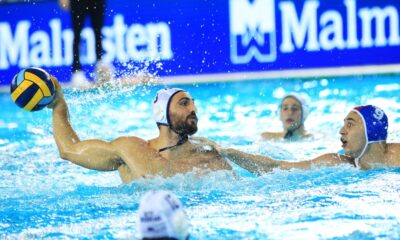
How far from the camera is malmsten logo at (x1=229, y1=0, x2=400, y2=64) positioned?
38.1ft

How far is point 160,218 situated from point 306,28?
9171mm

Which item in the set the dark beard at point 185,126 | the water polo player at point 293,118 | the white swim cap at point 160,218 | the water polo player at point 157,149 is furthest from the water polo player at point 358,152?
the white swim cap at point 160,218

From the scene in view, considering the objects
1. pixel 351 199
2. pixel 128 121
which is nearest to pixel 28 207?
pixel 351 199

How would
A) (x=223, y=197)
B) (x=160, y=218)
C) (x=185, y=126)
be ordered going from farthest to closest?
(x=185, y=126), (x=223, y=197), (x=160, y=218)

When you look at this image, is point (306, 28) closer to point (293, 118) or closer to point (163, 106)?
point (293, 118)

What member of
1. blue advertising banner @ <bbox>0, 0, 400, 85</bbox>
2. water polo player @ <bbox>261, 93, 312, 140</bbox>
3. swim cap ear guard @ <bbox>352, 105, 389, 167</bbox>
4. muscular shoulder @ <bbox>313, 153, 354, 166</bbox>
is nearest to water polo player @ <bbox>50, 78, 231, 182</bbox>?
muscular shoulder @ <bbox>313, 153, 354, 166</bbox>

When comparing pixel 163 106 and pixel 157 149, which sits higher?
pixel 163 106

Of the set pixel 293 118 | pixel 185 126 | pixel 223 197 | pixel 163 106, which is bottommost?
pixel 223 197

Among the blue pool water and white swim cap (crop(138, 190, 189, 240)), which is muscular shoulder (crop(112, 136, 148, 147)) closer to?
the blue pool water

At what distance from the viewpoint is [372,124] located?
5.77 m

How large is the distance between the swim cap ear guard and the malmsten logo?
595 cm

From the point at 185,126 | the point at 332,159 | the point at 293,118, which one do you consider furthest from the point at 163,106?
the point at 293,118

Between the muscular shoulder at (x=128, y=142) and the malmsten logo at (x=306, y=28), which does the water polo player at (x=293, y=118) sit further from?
the malmsten logo at (x=306, y=28)

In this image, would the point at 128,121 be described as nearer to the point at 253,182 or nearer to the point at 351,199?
the point at 253,182
